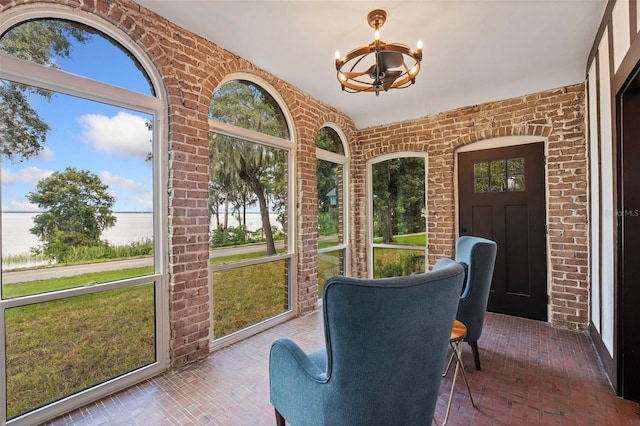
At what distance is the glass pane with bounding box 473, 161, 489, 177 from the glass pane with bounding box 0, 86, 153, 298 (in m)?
3.88

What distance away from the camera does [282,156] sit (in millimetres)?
3799

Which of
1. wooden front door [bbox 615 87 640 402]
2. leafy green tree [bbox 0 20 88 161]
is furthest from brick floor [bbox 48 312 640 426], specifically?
leafy green tree [bbox 0 20 88 161]

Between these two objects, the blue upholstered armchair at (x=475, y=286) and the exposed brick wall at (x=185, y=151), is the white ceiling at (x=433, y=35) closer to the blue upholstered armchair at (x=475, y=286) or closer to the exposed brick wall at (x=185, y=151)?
the exposed brick wall at (x=185, y=151)

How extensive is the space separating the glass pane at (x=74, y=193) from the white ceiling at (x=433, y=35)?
1.06m

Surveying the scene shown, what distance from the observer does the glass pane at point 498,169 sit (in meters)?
3.87

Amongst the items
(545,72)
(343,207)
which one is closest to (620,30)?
(545,72)

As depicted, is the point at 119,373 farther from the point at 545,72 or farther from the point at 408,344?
the point at 545,72

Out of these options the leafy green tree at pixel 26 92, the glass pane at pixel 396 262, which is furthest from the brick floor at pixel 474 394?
the leafy green tree at pixel 26 92

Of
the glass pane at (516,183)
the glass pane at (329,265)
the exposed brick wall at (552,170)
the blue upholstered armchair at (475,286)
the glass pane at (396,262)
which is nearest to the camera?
the blue upholstered armchair at (475,286)

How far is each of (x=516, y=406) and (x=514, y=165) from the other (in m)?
2.84

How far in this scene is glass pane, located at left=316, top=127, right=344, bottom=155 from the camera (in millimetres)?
4488

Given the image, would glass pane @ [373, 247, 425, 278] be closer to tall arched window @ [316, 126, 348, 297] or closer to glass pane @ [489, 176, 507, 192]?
tall arched window @ [316, 126, 348, 297]

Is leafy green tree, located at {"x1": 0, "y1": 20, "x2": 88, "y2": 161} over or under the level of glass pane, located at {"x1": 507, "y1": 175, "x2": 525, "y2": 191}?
over

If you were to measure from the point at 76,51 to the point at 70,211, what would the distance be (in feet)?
3.78
